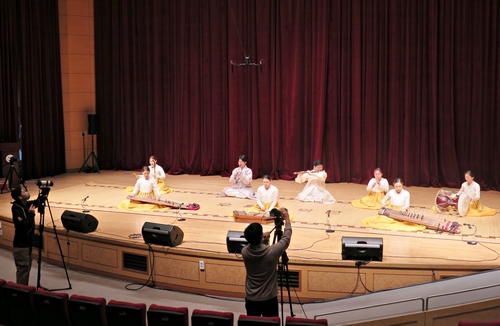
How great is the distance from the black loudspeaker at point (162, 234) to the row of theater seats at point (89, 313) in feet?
7.07

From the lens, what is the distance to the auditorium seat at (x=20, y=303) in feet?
19.0

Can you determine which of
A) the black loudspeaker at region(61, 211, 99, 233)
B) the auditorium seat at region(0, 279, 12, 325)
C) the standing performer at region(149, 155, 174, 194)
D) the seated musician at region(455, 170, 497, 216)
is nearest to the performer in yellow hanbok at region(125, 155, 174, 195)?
the standing performer at region(149, 155, 174, 194)

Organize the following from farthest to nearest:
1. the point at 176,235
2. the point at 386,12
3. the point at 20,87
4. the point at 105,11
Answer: the point at 105,11 < the point at 20,87 < the point at 386,12 < the point at 176,235

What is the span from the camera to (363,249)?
7129 millimetres

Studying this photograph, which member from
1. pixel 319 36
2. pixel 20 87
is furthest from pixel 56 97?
pixel 319 36

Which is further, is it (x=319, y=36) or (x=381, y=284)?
(x=319, y=36)

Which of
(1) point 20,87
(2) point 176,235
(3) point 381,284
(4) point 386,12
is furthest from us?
(1) point 20,87

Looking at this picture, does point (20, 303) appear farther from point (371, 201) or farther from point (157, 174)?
point (371, 201)

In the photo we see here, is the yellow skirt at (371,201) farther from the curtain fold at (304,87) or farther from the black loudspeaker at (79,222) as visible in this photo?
the black loudspeaker at (79,222)

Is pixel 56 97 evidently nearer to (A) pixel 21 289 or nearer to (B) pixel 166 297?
(B) pixel 166 297

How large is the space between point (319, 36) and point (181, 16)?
3.40 metres

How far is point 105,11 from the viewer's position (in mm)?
14688

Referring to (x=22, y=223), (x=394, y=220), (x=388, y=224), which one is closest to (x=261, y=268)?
(x=22, y=223)

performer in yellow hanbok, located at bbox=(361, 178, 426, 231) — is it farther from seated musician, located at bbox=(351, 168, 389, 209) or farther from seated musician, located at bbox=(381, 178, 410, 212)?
seated musician, located at bbox=(351, 168, 389, 209)
